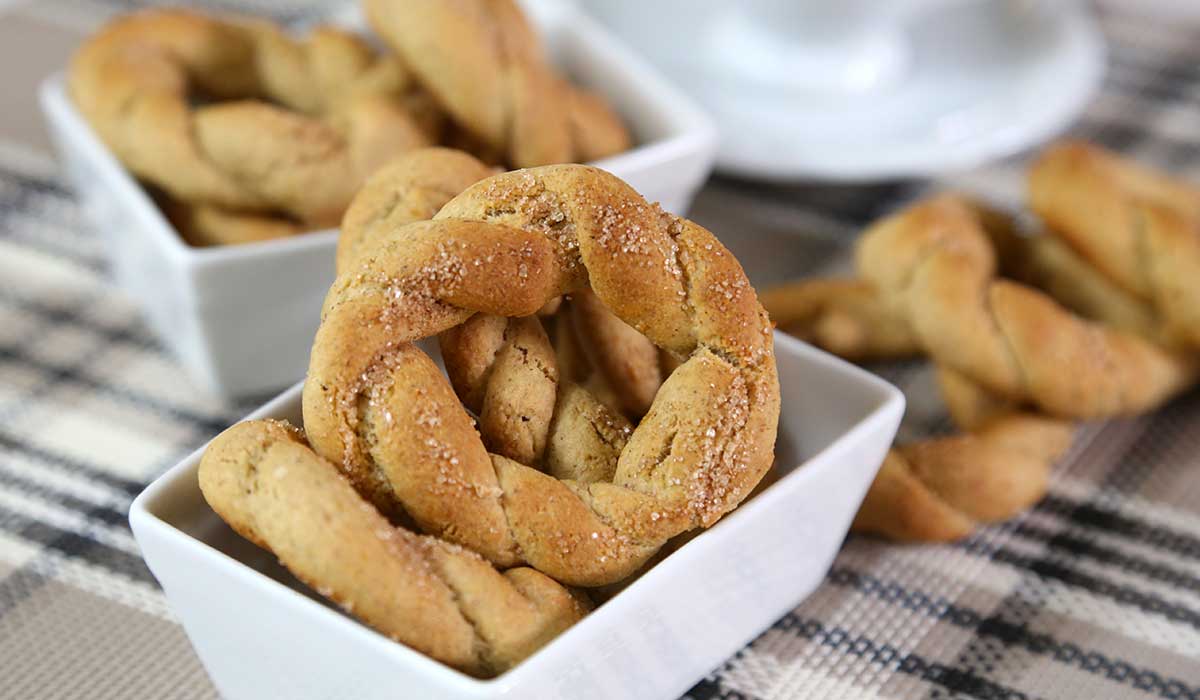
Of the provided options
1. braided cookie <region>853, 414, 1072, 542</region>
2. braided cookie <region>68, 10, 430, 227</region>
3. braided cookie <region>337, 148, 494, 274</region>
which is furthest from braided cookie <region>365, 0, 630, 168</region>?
braided cookie <region>853, 414, 1072, 542</region>

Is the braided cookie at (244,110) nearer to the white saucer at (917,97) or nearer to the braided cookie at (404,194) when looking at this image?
the braided cookie at (404,194)

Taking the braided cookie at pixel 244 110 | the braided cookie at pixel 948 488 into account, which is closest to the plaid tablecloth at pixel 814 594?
the braided cookie at pixel 948 488

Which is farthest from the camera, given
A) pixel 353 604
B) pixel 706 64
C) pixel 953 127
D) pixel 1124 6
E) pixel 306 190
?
pixel 1124 6

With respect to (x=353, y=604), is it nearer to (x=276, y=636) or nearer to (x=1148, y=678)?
(x=276, y=636)

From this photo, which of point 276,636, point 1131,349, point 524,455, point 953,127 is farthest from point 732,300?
point 953,127

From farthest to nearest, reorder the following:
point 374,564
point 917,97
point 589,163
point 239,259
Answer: point 917,97, point 589,163, point 239,259, point 374,564

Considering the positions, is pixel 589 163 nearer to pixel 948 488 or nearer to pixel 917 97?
pixel 948 488

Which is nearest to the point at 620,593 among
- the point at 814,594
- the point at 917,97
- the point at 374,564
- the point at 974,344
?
Answer: the point at 374,564

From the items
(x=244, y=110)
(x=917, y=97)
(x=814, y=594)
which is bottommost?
(x=814, y=594)
